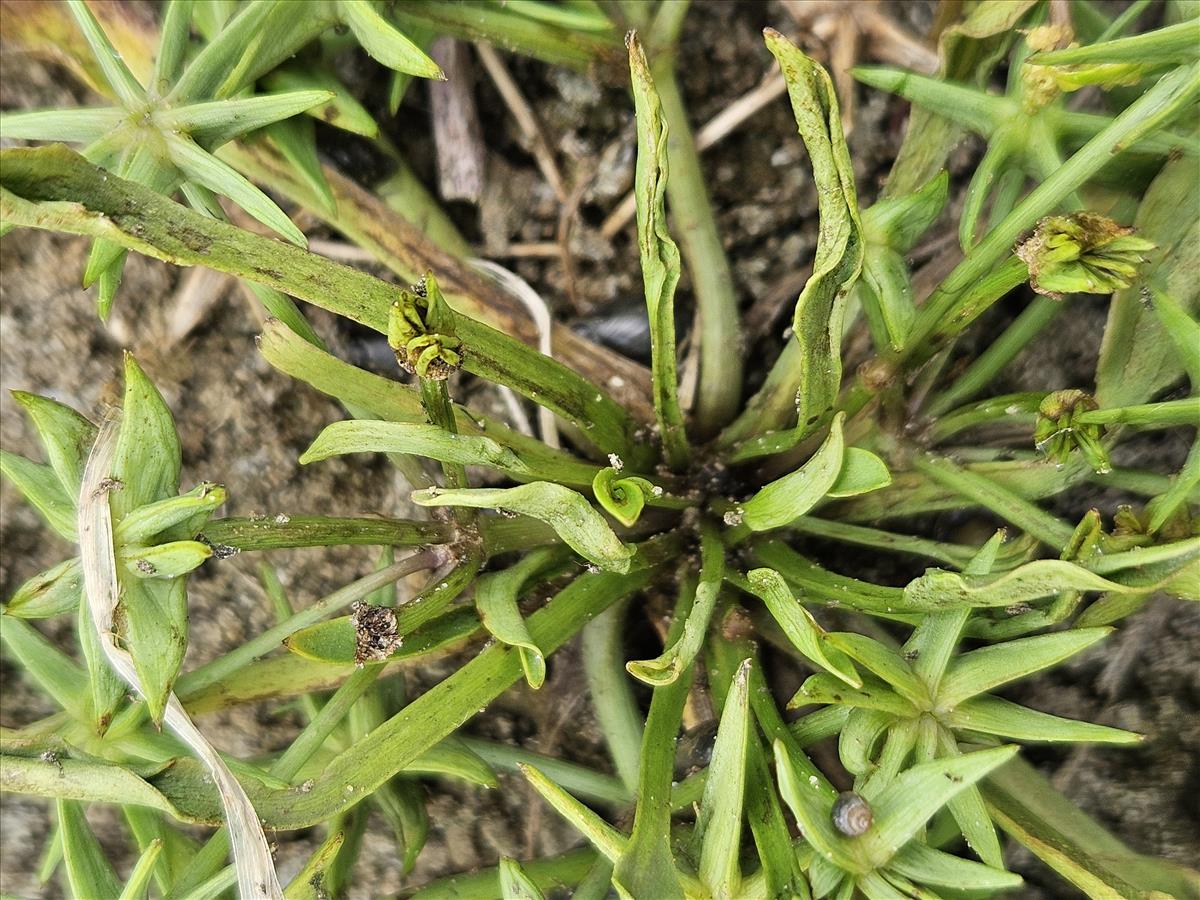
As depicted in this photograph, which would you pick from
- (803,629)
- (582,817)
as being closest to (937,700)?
(803,629)

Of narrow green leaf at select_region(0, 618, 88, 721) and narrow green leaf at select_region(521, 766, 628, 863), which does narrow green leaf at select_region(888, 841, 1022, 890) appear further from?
narrow green leaf at select_region(0, 618, 88, 721)

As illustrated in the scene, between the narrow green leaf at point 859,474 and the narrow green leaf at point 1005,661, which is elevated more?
the narrow green leaf at point 859,474

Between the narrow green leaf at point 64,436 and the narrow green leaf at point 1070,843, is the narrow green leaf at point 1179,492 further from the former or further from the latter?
the narrow green leaf at point 64,436

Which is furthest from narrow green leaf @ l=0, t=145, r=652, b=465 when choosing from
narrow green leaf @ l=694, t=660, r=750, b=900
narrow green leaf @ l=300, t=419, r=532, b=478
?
narrow green leaf @ l=694, t=660, r=750, b=900

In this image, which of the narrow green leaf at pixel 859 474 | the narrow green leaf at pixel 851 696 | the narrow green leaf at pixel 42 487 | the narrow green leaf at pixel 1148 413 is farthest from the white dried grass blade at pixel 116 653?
the narrow green leaf at pixel 1148 413

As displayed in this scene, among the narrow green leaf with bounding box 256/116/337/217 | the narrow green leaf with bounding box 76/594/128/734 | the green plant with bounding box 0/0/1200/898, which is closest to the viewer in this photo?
the green plant with bounding box 0/0/1200/898

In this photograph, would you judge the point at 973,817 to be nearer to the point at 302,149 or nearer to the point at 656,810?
the point at 656,810
